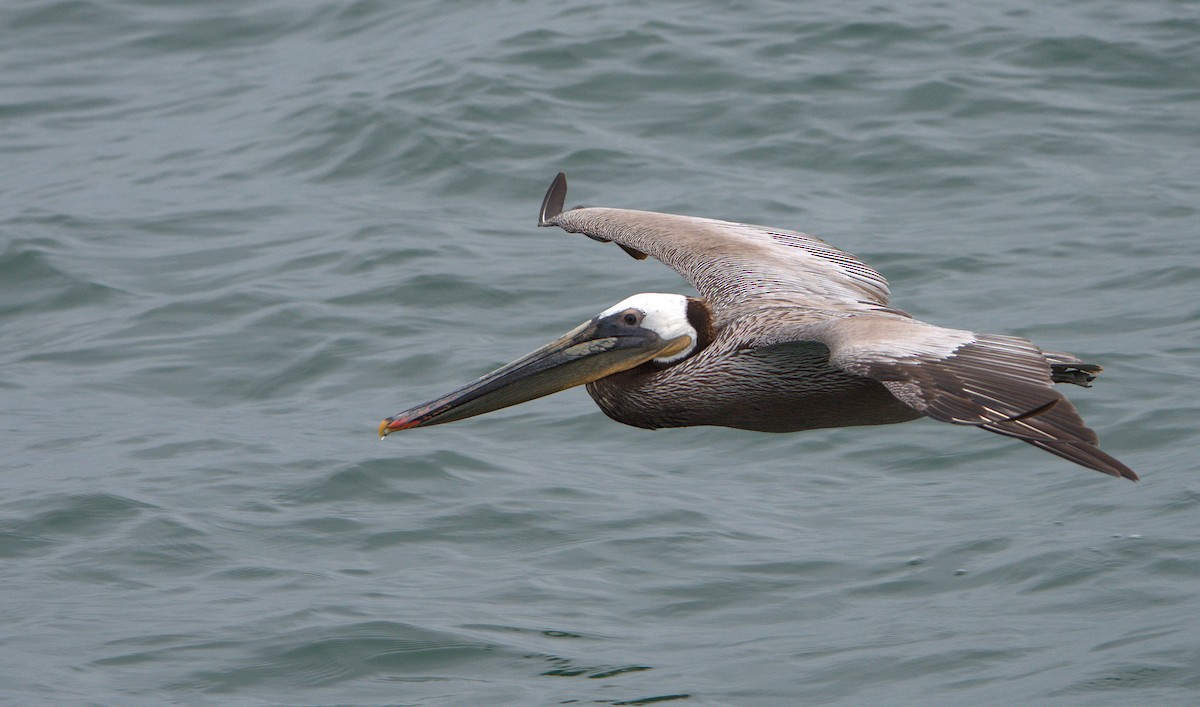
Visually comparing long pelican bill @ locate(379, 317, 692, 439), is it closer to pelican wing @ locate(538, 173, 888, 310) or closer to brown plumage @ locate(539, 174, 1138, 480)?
brown plumage @ locate(539, 174, 1138, 480)

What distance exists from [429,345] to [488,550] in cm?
212

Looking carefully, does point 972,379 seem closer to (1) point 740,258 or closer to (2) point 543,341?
(1) point 740,258

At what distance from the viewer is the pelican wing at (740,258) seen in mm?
6750

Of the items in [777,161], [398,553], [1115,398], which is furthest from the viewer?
[777,161]

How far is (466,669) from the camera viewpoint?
6.16 meters

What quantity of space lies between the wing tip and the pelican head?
1.88 m

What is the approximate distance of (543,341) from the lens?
8.84 meters

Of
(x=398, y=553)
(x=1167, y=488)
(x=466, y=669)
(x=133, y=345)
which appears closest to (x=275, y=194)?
(x=133, y=345)

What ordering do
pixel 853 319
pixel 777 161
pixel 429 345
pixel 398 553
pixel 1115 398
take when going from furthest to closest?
pixel 777 161
pixel 429 345
pixel 1115 398
pixel 398 553
pixel 853 319

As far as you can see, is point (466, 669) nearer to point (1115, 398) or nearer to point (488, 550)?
point (488, 550)

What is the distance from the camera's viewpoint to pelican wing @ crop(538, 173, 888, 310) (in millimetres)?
6750

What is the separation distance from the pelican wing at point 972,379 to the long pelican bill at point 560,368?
1.07 meters

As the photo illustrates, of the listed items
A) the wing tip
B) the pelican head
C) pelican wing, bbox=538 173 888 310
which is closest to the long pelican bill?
the pelican head

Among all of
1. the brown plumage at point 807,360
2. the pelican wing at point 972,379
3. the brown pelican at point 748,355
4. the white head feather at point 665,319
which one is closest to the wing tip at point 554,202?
the brown plumage at point 807,360
